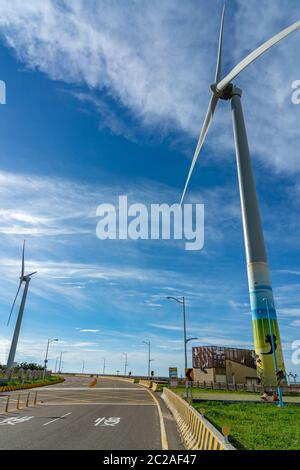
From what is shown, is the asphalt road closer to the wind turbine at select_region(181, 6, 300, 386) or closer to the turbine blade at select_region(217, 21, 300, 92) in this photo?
the wind turbine at select_region(181, 6, 300, 386)

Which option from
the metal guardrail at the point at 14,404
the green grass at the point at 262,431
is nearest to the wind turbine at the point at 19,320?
the metal guardrail at the point at 14,404

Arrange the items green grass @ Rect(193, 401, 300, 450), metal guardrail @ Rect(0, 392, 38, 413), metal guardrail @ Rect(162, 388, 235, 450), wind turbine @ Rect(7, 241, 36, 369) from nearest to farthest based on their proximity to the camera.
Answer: metal guardrail @ Rect(162, 388, 235, 450)
green grass @ Rect(193, 401, 300, 450)
metal guardrail @ Rect(0, 392, 38, 413)
wind turbine @ Rect(7, 241, 36, 369)

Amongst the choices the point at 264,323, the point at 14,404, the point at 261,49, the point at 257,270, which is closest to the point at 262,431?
the point at 14,404

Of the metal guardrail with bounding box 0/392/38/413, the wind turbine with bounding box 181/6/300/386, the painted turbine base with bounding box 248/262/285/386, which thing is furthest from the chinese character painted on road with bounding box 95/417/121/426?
the painted turbine base with bounding box 248/262/285/386

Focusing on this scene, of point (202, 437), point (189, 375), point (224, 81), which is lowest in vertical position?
point (202, 437)

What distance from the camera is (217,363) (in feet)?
313

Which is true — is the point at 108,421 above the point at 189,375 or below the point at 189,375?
below

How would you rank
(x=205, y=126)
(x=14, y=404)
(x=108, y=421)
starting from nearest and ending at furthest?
(x=108, y=421) < (x=14, y=404) < (x=205, y=126)

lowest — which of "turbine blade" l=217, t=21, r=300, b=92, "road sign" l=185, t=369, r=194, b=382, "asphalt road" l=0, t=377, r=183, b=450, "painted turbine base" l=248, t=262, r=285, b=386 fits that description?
"asphalt road" l=0, t=377, r=183, b=450

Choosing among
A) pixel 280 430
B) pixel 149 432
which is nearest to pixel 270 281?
pixel 280 430

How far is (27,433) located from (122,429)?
163 inches

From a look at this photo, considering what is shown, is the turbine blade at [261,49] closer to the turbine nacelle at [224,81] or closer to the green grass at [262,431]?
the turbine nacelle at [224,81]

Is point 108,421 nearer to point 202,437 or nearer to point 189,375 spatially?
point 189,375
